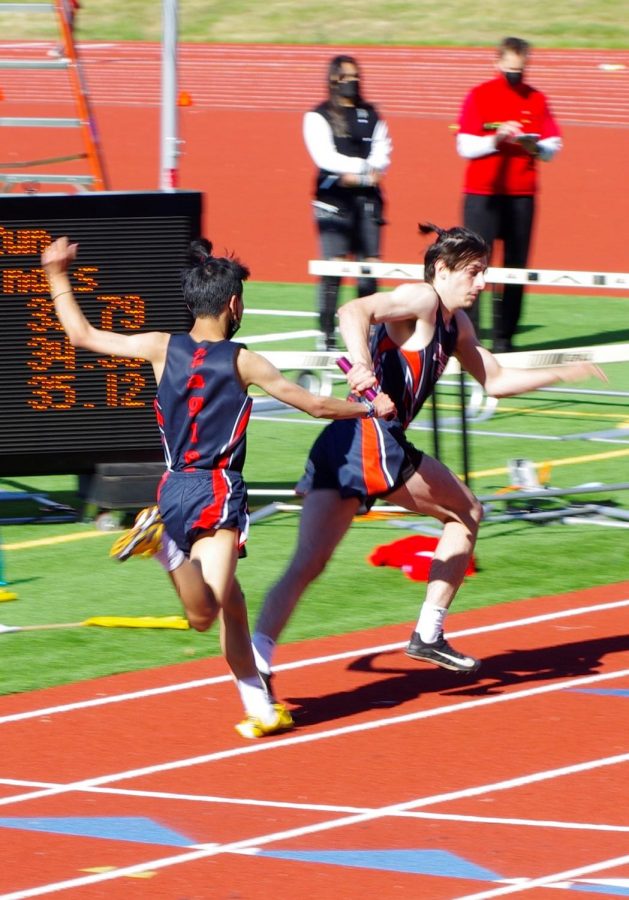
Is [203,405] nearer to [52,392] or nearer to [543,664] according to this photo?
[543,664]

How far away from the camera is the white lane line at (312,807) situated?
18.5 ft

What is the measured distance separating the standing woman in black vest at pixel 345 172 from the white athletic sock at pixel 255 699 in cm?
741

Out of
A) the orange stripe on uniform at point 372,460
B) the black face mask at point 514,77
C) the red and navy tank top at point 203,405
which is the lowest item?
the orange stripe on uniform at point 372,460

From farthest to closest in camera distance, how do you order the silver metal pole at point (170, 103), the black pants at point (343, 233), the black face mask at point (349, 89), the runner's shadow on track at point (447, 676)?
1. the black pants at point (343, 233)
2. the black face mask at point (349, 89)
3. the silver metal pole at point (170, 103)
4. the runner's shadow on track at point (447, 676)

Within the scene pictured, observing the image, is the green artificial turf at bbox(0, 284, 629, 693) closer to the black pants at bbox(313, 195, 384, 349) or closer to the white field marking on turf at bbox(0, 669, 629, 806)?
the white field marking on turf at bbox(0, 669, 629, 806)

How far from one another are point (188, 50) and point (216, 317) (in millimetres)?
42193

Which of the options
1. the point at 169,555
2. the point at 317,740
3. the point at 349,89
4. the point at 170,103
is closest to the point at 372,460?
the point at 169,555

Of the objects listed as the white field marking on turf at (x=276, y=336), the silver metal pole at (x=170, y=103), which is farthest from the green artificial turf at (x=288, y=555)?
the white field marking on turf at (x=276, y=336)

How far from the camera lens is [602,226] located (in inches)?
917

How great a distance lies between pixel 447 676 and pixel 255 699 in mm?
1215

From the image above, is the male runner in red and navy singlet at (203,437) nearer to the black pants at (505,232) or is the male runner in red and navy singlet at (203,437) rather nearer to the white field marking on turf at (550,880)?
the white field marking on turf at (550,880)

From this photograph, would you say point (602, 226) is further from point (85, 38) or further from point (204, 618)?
point (85, 38)

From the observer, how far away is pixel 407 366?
6891 mm

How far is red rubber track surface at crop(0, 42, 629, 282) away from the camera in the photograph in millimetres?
23047
